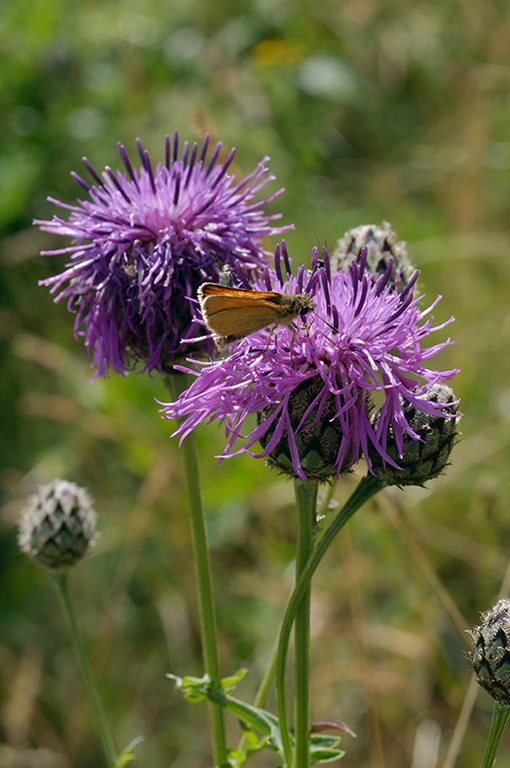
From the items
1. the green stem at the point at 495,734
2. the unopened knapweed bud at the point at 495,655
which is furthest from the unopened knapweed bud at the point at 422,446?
the green stem at the point at 495,734

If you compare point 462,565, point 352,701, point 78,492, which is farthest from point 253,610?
point 78,492

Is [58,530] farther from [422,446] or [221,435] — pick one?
[221,435]

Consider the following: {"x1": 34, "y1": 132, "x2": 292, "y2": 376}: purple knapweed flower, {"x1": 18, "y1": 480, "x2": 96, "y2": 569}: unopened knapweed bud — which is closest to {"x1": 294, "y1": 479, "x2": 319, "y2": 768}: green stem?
{"x1": 34, "y1": 132, "x2": 292, "y2": 376}: purple knapweed flower

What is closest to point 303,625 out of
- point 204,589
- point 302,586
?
point 302,586

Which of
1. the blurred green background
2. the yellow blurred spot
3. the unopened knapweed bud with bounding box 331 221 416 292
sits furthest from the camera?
the yellow blurred spot

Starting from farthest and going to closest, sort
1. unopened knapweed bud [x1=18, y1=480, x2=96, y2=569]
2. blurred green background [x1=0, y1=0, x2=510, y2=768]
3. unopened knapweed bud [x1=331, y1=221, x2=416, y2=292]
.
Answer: blurred green background [x1=0, y1=0, x2=510, y2=768] → unopened knapweed bud [x1=18, y1=480, x2=96, y2=569] → unopened knapweed bud [x1=331, y1=221, x2=416, y2=292]

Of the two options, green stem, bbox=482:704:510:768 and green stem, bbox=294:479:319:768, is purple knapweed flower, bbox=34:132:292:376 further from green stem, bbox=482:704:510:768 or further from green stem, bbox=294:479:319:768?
green stem, bbox=482:704:510:768

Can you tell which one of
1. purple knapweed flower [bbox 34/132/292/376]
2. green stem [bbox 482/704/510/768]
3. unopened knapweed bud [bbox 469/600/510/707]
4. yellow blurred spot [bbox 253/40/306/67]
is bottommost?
green stem [bbox 482/704/510/768]
